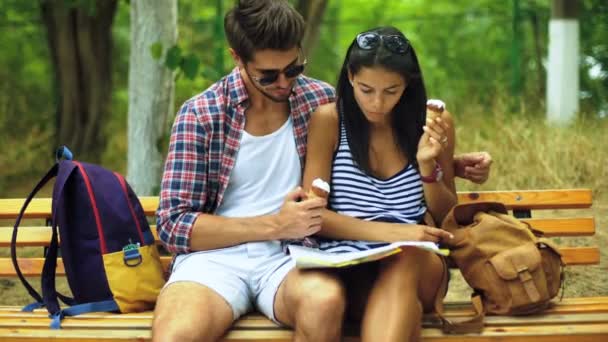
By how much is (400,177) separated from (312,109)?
415 mm

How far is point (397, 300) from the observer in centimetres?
316

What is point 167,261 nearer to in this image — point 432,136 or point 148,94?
point 432,136

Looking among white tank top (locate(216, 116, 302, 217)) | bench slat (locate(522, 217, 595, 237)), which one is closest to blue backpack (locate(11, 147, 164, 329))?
white tank top (locate(216, 116, 302, 217))

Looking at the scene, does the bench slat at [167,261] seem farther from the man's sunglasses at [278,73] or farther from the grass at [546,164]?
the grass at [546,164]

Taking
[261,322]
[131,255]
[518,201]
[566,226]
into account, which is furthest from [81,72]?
[261,322]

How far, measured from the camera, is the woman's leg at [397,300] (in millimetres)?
3123

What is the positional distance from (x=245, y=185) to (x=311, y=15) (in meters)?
4.75

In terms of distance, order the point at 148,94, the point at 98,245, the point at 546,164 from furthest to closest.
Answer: the point at 546,164
the point at 148,94
the point at 98,245

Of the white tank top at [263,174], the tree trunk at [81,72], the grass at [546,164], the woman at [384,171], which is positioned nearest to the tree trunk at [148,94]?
the grass at [546,164]

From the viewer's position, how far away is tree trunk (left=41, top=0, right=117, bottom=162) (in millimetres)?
9430

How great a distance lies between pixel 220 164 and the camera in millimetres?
3559

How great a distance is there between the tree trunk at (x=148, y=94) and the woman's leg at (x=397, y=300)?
104 inches

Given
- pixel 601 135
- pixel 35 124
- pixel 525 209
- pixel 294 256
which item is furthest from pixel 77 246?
pixel 35 124

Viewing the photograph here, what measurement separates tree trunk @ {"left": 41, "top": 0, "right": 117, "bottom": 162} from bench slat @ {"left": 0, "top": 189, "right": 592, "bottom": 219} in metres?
5.51
